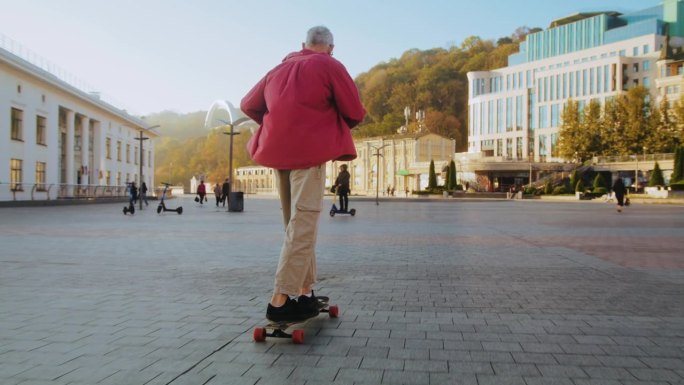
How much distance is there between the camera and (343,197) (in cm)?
2155

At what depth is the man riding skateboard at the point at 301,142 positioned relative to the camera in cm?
373

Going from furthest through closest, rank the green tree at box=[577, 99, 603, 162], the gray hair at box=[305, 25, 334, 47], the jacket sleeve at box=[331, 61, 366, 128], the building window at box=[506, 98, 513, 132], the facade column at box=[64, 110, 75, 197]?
the building window at box=[506, 98, 513, 132] < the green tree at box=[577, 99, 603, 162] < the facade column at box=[64, 110, 75, 197] < the gray hair at box=[305, 25, 334, 47] < the jacket sleeve at box=[331, 61, 366, 128]

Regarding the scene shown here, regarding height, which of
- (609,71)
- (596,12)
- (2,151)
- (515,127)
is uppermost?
(596,12)

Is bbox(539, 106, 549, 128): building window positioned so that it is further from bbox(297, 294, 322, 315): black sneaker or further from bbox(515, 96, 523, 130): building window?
bbox(297, 294, 322, 315): black sneaker

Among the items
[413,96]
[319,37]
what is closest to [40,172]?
[319,37]

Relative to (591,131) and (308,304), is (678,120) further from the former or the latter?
(308,304)

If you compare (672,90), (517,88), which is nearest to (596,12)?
(517,88)

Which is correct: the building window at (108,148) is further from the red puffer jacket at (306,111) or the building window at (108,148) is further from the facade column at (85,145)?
the red puffer jacket at (306,111)

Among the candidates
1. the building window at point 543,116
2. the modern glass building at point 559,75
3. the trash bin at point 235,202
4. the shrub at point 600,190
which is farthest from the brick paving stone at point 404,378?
the building window at point 543,116

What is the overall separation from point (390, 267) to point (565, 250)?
3620mm

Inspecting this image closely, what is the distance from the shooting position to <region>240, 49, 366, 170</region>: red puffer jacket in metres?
3.76

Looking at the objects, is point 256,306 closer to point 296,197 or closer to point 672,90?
point 296,197

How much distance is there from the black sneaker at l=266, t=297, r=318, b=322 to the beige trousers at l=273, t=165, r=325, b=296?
10cm

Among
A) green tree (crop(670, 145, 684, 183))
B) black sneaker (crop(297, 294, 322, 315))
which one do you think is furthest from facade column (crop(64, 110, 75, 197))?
green tree (crop(670, 145, 684, 183))
